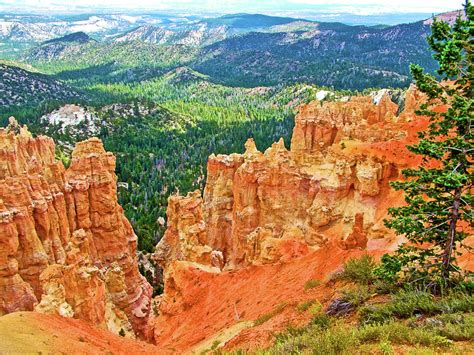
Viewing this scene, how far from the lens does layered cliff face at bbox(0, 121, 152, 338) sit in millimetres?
22250

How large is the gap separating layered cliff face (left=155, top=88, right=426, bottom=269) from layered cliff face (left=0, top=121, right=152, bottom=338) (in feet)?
17.4

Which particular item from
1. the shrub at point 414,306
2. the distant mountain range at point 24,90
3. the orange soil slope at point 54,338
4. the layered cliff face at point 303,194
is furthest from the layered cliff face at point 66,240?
the distant mountain range at point 24,90

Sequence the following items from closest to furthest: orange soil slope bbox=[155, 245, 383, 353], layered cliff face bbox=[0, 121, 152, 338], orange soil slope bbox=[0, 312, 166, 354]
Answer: orange soil slope bbox=[0, 312, 166, 354]
orange soil slope bbox=[155, 245, 383, 353]
layered cliff face bbox=[0, 121, 152, 338]

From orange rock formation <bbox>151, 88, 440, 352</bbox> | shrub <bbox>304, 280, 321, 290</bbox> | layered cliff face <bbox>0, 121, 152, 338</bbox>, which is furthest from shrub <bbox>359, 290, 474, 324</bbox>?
layered cliff face <bbox>0, 121, 152, 338</bbox>

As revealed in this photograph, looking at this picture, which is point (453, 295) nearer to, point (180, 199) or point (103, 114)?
point (180, 199)

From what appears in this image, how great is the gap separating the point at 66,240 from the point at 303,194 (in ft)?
59.8

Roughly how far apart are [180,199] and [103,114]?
352ft

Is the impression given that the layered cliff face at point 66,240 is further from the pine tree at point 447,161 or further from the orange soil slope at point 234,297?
the pine tree at point 447,161

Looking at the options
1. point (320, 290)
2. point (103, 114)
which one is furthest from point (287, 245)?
point (103, 114)

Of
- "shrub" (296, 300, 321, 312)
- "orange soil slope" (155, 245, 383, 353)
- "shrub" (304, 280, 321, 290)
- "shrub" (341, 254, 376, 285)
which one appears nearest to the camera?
"shrub" (341, 254, 376, 285)

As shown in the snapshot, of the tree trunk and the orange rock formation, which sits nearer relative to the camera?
the tree trunk

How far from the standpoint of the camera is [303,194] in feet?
116

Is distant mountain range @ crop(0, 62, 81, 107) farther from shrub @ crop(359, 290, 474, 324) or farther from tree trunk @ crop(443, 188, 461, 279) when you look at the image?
tree trunk @ crop(443, 188, 461, 279)

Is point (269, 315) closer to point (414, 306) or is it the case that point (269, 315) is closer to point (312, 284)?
point (312, 284)
